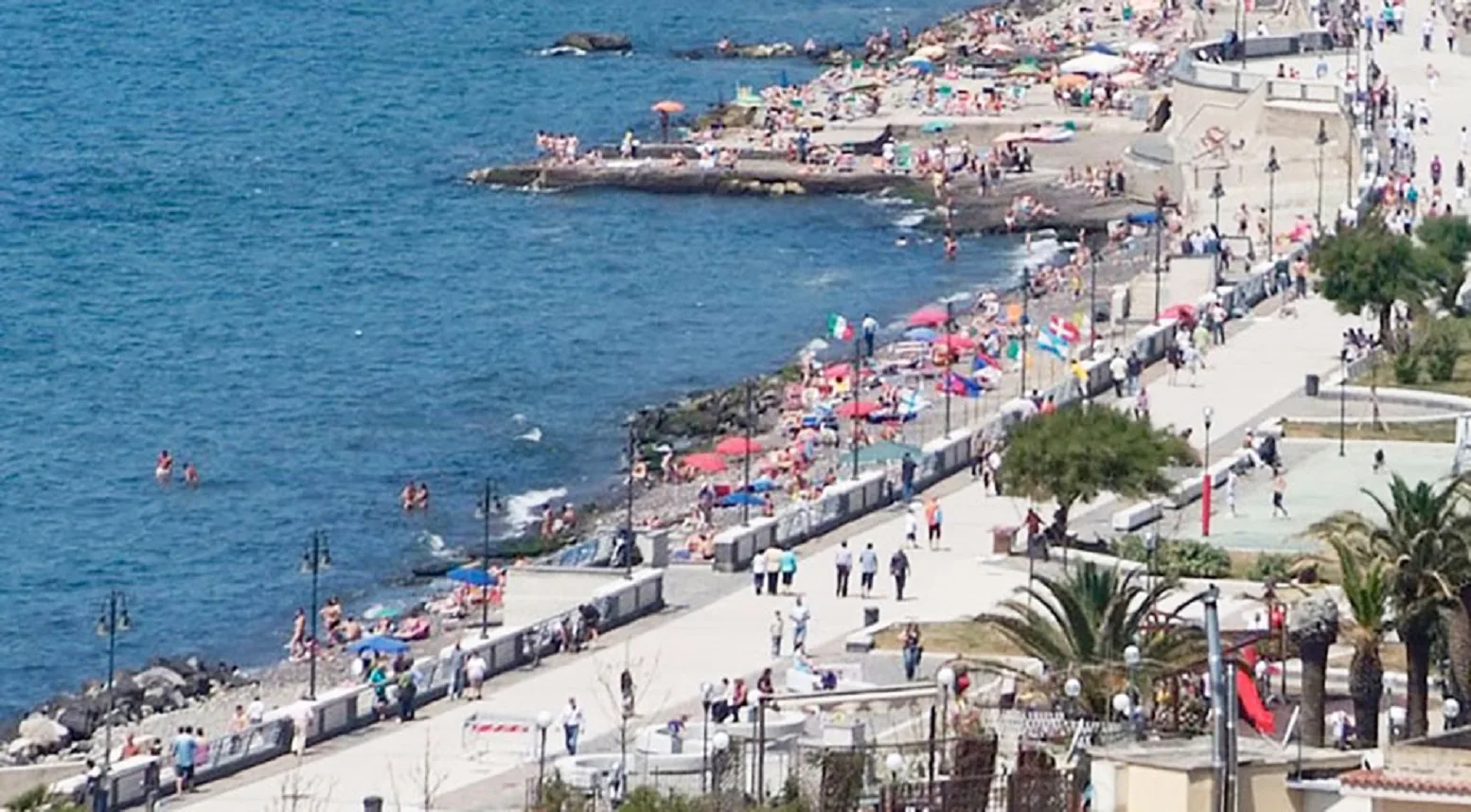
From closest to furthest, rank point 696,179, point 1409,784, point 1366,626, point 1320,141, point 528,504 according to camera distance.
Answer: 1. point 1409,784
2. point 1366,626
3. point 528,504
4. point 1320,141
5. point 696,179

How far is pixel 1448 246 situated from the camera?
244 ft

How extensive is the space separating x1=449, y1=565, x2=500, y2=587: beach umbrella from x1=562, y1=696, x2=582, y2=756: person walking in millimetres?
14422

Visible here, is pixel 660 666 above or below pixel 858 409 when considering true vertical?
above

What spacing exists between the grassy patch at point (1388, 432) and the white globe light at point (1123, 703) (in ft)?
83.8

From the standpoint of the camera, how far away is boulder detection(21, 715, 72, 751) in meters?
58.3

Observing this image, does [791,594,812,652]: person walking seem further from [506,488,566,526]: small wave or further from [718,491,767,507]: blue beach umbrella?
[506,488,566,526]: small wave

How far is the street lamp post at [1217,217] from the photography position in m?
82.0

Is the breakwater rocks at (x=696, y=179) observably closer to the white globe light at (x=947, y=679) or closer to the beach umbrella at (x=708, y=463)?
the beach umbrella at (x=708, y=463)

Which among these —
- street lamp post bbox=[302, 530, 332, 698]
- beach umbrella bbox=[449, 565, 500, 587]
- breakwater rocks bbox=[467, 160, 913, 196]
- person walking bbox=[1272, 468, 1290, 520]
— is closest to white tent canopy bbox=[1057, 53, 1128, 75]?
breakwater rocks bbox=[467, 160, 913, 196]

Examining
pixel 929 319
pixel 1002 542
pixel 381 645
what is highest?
pixel 1002 542

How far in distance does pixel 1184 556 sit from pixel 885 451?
14696mm

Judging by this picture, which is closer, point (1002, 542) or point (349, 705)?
point (349, 705)

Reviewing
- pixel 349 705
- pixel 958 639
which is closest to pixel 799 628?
pixel 958 639

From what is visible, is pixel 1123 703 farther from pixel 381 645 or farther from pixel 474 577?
pixel 474 577
